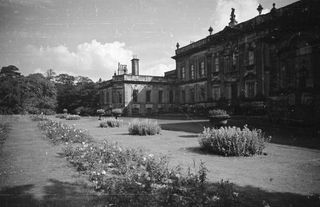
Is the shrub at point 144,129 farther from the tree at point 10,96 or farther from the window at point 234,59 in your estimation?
the tree at point 10,96

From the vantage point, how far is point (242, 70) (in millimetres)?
27953

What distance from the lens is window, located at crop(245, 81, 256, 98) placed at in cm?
2634

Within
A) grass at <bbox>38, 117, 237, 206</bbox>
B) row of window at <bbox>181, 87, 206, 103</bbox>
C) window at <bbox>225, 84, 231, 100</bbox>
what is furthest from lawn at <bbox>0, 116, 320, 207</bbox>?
row of window at <bbox>181, 87, 206, 103</bbox>

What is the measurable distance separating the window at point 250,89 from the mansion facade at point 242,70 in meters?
0.13

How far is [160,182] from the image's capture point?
421cm

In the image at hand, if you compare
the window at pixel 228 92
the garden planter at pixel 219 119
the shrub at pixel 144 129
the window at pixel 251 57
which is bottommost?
the shrub at pixel 144 129

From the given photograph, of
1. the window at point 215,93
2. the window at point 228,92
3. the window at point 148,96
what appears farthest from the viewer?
the window at point 148,96

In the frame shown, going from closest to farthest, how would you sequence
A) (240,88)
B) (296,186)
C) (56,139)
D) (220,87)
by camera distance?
(296,186), (56,139), (240,88), (220,87)

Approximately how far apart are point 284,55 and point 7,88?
39.9m

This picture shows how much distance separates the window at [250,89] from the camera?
26344 millimetres

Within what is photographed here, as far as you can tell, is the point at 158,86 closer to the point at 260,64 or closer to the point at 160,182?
the point at 260,64

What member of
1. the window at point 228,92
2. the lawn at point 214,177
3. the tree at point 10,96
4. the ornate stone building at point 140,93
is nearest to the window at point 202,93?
the window at point 228,92

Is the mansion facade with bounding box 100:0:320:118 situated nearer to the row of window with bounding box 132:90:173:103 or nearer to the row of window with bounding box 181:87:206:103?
the row of window with bounding box 181:87:206:103

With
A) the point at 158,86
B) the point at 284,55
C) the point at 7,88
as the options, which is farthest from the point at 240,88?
the point at 7,88
